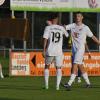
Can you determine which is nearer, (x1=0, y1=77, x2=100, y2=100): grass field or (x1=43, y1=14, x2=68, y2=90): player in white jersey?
(x1=0, y1=77, x2=100, y2=100): grass field

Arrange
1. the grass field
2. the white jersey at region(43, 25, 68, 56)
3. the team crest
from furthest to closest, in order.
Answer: the team crest, the white jersey at region(43, 25, 68, 56), the grass field

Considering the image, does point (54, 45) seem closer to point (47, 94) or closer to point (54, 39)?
point (54, 39)

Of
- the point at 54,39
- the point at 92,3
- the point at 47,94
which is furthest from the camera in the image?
the point at 92,3

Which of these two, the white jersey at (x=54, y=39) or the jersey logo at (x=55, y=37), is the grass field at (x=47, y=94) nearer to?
the white jersey at (x=54, y=39)

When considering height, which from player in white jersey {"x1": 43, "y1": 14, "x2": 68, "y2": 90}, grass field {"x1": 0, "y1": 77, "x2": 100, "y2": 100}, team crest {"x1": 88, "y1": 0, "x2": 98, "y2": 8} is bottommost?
grass field {"x1": 0, "y1": 77, "x2": 100, "y2": 100}

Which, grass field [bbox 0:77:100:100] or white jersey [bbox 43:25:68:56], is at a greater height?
white jersey [bbox 43:25:68:56]

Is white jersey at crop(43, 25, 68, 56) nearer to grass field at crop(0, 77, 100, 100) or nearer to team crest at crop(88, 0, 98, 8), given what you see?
grass field at crop(0, 77, 100, 100)

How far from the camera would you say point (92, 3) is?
35250mm

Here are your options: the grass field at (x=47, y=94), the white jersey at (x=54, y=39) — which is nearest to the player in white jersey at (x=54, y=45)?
the white jersey at (x=54, y=39)

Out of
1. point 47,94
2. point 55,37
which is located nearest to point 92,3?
point 55,37

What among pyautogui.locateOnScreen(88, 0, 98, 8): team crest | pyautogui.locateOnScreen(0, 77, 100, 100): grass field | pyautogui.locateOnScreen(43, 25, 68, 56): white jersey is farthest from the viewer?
pyautogui.locateOnScreen(88, 0, 98, 8): team crest

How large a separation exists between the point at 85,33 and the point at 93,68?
27.5 ft

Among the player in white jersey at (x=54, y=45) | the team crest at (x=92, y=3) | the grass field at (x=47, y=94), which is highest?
the team crest at (x=92, y=3)

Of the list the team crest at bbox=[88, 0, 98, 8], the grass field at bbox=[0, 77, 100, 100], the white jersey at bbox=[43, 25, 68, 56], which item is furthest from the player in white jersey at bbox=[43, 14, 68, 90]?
the team crest at bbox=[88, 0, 98, 8]
